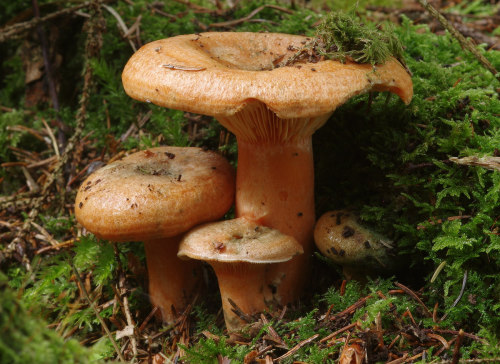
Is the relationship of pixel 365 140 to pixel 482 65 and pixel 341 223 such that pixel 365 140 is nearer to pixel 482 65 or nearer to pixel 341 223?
pixel 341 223

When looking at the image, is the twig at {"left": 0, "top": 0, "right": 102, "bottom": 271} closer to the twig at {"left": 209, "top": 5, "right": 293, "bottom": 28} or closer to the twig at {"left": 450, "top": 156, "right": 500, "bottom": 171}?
the twig at {"left": 209, "top": 5, "right": 293, "bottom": 28}

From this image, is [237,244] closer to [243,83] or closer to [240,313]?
[240,313]

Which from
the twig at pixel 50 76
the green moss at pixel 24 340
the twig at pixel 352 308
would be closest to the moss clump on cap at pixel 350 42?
the twig at pixel 352 308

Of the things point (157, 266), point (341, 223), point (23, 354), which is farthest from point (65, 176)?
point (23, 354)

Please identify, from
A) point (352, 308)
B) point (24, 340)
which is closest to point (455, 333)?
point (352, 308)

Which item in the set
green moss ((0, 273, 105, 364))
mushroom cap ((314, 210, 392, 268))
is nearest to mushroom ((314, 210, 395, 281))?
mushroom cap ((314, 210, 392, 268))

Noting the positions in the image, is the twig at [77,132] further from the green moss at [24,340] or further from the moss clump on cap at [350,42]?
the green moss at [24,340]
